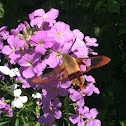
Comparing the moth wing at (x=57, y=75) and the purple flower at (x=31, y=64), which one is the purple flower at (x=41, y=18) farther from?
the moth wing at (x=57, y=75)

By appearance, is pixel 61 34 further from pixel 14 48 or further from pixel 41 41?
pixel 14 48

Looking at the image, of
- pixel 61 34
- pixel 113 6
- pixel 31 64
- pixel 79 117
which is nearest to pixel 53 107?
pixel 79 117

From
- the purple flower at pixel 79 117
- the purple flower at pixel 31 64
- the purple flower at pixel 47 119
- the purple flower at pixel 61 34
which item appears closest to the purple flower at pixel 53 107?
the purple flower at pixel 47 119

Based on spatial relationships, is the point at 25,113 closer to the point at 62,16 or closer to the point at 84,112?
the point at 84,112

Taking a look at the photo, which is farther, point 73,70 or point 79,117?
point 79,117

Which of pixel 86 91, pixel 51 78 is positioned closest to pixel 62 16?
pixel 86 91

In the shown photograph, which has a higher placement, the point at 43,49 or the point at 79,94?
the point at 43,49

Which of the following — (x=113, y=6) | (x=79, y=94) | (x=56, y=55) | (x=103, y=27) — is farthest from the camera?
(x=103, y=27)
